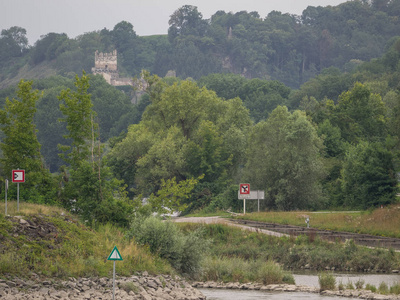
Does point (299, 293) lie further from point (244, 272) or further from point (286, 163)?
point (286, 163)

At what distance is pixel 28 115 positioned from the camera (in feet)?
166

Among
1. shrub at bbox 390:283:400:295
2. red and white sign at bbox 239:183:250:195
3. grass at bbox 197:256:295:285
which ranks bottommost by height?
grass at bbox 197:256:295:285

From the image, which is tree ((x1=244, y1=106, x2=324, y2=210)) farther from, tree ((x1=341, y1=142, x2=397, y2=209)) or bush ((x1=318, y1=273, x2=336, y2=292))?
bush ((x1=318, y1=273, x2=336, y2=292))

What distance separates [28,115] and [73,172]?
628 centimetres

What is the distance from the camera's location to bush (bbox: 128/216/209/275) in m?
40.1

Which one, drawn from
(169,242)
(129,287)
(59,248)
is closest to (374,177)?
(169,242)

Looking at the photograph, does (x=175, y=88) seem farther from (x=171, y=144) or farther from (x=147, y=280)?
(x=147, y=280)

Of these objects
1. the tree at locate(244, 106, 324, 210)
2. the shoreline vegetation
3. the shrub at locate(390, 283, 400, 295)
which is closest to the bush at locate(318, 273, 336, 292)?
the shoreline vegetation

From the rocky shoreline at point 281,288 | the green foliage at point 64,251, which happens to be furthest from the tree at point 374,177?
the green foliage at point 64,251

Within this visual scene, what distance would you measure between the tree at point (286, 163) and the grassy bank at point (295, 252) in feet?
61.2

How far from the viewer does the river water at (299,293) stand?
39281 mm

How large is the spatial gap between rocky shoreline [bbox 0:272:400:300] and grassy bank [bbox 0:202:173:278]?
52 centimetres

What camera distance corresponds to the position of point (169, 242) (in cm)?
4041

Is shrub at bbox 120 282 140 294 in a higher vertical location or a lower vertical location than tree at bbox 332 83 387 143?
lower
